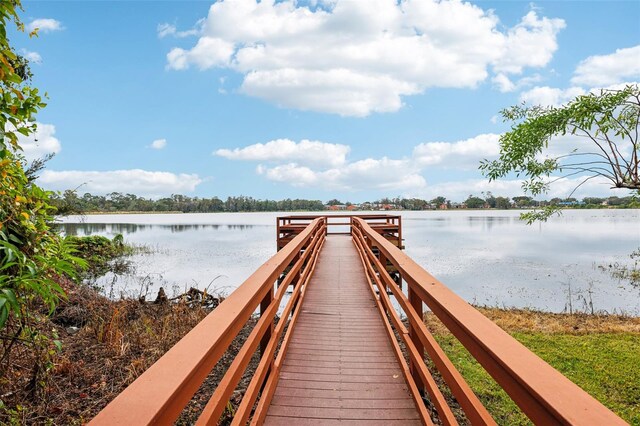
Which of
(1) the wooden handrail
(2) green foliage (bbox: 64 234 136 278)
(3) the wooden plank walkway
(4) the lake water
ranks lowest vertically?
(4) the lake water

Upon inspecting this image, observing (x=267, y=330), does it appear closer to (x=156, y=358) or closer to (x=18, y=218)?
(x=18, y=218)

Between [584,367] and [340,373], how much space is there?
6.71m

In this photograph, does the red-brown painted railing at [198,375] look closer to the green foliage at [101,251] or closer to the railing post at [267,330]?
the railing post at [267,330]

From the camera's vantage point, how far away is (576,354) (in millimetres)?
8383

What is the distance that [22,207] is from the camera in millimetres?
2402

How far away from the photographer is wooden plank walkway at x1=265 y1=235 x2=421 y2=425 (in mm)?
2691

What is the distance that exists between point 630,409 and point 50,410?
25.6 ft

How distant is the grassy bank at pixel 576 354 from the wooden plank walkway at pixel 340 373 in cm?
274

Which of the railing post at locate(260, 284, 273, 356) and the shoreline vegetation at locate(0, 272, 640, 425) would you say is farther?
the shoreline vegetation at locate(0, 272, 640, 425)

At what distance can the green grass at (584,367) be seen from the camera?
6.04 m

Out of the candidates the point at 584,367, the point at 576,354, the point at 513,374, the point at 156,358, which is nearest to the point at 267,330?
the point at 513,374

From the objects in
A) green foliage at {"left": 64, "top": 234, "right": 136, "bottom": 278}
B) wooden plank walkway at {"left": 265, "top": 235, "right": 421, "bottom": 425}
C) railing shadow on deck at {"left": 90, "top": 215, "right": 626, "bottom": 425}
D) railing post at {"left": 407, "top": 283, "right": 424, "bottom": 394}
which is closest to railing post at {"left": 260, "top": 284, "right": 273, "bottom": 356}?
railing shadow on deck at {"left": 90, "top": 215, "right": 626, "bottom": 425}

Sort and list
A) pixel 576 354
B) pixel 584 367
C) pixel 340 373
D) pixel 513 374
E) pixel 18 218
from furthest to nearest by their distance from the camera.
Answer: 1. pixel 576 354
2. pixel 584 367
3. pixel 340 373
4. pixel 18 218
5. pixel 513 374

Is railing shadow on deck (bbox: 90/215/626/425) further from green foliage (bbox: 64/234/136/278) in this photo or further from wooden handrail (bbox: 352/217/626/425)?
green foliage (bbox: 64/234/136/278)
